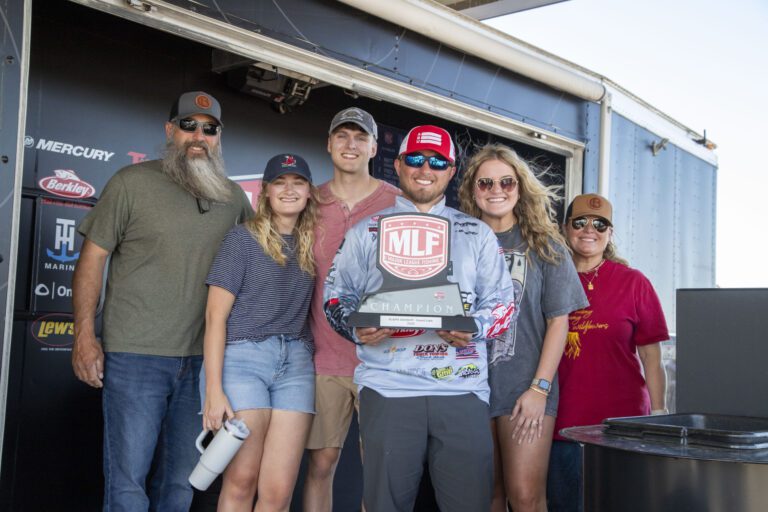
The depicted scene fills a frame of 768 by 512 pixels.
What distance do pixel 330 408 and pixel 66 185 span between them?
5.65 ft

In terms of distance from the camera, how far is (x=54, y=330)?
3740mm

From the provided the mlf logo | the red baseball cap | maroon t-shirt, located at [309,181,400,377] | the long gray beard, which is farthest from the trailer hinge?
the mlf logo

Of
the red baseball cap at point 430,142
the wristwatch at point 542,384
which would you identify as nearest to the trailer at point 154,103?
the red baseball cap at point 430,142

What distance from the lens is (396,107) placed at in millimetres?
5457

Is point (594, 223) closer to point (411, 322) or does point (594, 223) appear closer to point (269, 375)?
point (411, 322)

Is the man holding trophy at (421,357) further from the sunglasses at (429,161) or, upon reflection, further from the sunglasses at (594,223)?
the sunglasses at (594,223)

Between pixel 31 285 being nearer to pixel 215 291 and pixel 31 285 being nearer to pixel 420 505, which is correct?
pixel 215 291

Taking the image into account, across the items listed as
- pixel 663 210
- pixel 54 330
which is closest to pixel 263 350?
pixel 54 330

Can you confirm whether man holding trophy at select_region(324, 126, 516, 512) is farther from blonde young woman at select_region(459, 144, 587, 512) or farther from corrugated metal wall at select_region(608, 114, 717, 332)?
corrugated metal wall at select_region(608, 114, 717, 332)

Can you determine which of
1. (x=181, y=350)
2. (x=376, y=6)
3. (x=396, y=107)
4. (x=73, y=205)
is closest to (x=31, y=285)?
(x=73, y=205)

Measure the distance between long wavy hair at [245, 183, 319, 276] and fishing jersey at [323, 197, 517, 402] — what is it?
0.27 m

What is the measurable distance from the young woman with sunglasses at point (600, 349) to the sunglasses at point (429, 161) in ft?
3.07

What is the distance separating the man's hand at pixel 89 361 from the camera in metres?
2.87

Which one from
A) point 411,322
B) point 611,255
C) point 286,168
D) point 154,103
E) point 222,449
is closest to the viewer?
point 411,322
